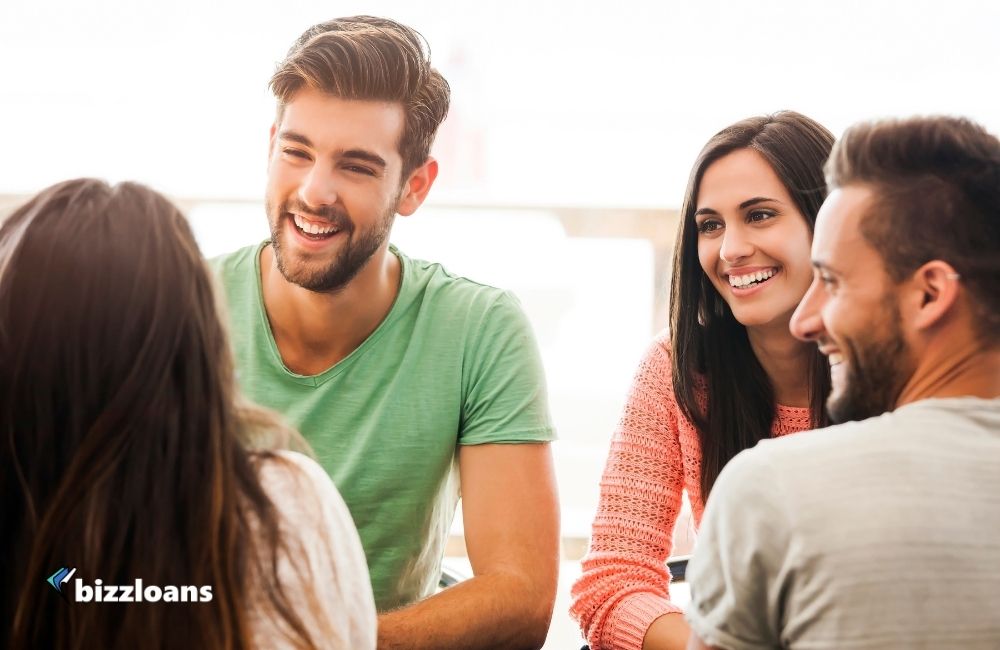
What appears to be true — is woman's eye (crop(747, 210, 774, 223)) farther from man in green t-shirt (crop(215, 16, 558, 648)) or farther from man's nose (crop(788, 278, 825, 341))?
man's nose (crop(788, 278, 825, 341))

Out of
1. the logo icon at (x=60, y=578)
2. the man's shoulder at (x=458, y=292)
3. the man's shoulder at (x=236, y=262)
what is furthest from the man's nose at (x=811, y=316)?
the man's shoulder at (x=236, y=262)

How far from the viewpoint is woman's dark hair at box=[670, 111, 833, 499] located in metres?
1.68

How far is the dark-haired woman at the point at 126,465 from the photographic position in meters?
0.90

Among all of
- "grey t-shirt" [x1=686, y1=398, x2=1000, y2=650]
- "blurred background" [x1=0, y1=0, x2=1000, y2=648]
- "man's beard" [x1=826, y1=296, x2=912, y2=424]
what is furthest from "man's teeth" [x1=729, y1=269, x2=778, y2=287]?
"blurred background" [x1=0, y1=0, x2=1000, y2=648]

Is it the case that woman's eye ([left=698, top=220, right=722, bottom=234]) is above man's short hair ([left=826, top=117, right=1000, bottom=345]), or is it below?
below

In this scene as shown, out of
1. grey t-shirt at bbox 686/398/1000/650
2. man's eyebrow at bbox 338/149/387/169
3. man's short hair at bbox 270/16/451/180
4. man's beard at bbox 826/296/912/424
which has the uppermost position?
man's short hair at bbox 270/16/451/180

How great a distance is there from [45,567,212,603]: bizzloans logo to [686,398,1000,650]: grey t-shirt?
0.46m

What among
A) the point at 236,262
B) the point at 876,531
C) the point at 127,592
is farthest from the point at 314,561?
the point at 236,262

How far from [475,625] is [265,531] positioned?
0.57 meters

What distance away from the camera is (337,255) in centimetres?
165

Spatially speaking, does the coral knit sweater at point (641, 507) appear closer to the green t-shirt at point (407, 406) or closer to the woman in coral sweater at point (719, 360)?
the woman in coral sweater at point (719, 360)

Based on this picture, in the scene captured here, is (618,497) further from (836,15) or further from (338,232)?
(836,15)

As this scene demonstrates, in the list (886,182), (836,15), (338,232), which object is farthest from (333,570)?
(836,15)

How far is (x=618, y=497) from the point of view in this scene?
5.51ft
